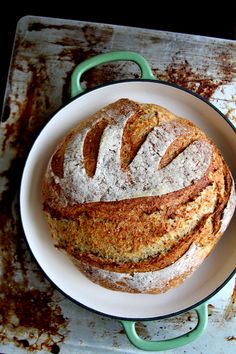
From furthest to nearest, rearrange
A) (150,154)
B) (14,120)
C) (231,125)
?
(14,120) → (231,125) → (150,154)

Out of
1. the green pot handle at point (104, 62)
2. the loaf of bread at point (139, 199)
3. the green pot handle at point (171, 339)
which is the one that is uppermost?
the green pot handle at point (104, 62)

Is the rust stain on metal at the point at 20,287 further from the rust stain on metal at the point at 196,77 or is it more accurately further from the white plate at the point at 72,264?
the rust stain on metal at the point at 196,77

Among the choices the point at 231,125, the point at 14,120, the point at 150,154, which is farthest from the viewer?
the point at 14,120

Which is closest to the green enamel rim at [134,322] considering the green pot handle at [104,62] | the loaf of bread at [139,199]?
the green pot handle at [104,62]

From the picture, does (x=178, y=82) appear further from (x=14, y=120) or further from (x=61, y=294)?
(x=61, y=294)

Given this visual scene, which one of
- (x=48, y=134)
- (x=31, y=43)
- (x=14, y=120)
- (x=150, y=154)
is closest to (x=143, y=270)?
(x=150, y=154)

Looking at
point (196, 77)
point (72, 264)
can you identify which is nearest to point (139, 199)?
point (72, 264)

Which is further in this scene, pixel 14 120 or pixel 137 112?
pixel 14 120
